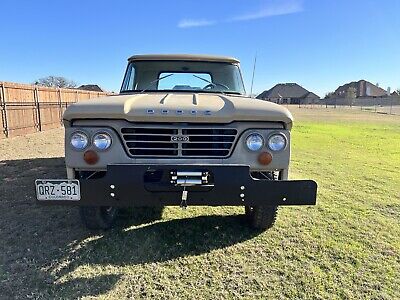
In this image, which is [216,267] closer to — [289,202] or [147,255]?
[147,255]

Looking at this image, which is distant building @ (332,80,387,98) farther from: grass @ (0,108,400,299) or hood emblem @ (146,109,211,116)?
hood emblem @ (146,109,211,116)

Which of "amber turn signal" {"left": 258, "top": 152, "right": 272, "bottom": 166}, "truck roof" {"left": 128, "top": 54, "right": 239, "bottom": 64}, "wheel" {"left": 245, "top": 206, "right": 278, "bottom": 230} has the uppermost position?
"truck roof" {"left": 128, "top": 54, "right": 239, "bottom": 64}

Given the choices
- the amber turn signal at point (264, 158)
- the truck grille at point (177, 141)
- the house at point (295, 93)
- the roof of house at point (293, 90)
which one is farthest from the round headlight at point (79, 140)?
the roof of house at point (293, 90)

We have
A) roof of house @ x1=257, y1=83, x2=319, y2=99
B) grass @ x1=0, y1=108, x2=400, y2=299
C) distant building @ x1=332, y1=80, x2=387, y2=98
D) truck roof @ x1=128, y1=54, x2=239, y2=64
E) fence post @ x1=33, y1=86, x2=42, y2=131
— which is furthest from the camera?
distant building @ x1=332, y1=80, x2=387, y2=98

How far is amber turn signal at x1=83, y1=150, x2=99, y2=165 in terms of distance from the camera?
2797mm

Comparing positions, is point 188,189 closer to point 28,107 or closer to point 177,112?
point 177,112

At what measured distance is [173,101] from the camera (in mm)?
3025

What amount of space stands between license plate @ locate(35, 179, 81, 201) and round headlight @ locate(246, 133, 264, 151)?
1.52 metres

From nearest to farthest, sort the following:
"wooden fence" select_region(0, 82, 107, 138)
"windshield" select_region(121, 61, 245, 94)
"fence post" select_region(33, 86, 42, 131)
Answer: "windshield" select_region(121, 61, 245, 94) < "wooden fence" select_region(0, 82, 107, 138) < "fence post" select_region(33, 86, 42, 131)

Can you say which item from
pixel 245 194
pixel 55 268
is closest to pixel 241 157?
pixel 245 194

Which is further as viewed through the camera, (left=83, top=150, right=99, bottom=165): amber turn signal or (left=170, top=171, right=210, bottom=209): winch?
(left=83, top=150, right=99, bottom=165): amber turn signal

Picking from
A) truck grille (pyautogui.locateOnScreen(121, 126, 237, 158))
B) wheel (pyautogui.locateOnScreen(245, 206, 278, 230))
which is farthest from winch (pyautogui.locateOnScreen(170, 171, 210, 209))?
wheel (pyautogui.locateOnScreen(245, 206, 278, 230))

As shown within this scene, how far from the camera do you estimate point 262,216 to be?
12.1ft

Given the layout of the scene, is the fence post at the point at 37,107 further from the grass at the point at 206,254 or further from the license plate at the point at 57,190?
the license plate at the point at 57,190
